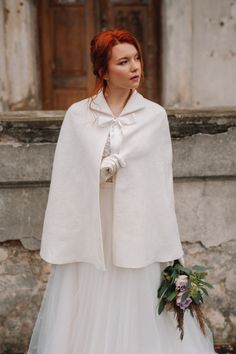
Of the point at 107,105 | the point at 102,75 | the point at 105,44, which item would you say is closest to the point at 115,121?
the point at 107,105

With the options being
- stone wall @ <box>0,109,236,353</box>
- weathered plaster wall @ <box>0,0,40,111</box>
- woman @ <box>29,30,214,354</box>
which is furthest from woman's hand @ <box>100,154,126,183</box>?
weathered plaster wall @ <box>0,0,40,111</box>

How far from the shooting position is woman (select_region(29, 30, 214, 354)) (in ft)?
7.18

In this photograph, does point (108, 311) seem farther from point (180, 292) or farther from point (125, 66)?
point (125, 66)

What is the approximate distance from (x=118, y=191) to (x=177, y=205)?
81 cm

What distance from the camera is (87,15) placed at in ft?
18.6

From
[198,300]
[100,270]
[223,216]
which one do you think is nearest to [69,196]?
[100,270]

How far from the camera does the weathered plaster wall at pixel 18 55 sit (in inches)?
208

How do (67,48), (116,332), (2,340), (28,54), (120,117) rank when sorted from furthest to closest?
(67,48)
(28,54)
(2,340)
(116,332)
(120,117)

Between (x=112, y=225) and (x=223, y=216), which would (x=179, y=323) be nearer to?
(x=112, y=225)

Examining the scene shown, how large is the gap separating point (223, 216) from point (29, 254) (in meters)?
1.19

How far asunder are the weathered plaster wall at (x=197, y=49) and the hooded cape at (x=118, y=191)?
3337 mm

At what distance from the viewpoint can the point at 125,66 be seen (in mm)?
2139

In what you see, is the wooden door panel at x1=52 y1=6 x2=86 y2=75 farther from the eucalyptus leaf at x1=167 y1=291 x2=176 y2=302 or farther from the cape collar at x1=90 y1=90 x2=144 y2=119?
the eucalyptus leaf at x1=167 y1=291 x2=176 y2=302

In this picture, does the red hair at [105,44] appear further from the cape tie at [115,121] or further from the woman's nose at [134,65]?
the cape tie at [115,121]
